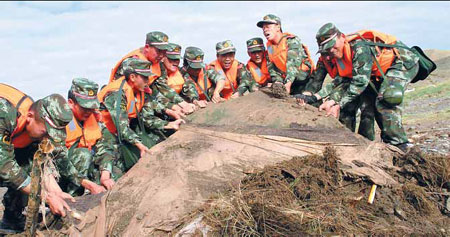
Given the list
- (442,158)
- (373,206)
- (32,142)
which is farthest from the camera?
(32,142)

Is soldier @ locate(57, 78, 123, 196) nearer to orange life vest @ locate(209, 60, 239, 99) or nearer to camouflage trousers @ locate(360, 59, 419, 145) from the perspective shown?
orange life vest @ locate(209, 60, 239, 99)

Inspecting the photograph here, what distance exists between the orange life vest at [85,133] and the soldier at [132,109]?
0.24m

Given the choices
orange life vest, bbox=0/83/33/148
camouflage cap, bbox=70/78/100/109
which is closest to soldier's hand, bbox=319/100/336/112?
camouflage cap, bbox=70/78/100/109

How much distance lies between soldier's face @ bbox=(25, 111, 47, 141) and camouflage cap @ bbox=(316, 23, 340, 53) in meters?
3.33

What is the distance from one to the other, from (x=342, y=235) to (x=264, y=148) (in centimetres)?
114

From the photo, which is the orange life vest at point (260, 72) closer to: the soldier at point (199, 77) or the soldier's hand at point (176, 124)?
the soldier at point (199, 77)

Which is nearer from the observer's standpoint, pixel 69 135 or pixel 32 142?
pixel 32 142

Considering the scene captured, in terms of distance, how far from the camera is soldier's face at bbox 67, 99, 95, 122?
217 inches

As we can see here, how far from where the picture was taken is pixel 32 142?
5.07m

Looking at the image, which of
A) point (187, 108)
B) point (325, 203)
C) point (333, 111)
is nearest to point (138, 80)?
point (187, 108)

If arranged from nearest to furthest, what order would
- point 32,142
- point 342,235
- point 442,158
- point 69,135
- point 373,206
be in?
point 342,235, point 373,206, point 442,158, point 32,142, point 69,135

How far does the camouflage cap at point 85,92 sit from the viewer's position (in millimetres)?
5312

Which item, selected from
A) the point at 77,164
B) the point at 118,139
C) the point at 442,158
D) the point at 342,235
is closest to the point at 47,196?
the point at 77,164

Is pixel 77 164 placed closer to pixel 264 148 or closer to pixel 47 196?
pixel 47 196
